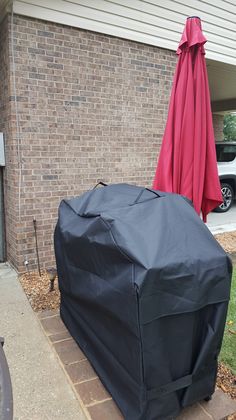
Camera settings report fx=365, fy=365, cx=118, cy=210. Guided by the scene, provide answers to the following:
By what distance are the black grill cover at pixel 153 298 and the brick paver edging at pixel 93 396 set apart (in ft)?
0.28

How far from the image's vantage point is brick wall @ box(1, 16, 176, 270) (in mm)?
4125

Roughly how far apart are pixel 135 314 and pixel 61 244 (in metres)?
1.04

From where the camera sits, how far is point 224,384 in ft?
7.91

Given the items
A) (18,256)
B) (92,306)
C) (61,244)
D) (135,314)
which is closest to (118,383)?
(92,306)

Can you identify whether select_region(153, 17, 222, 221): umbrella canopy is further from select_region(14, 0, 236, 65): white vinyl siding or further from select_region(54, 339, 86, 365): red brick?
select_region(14, 0, 236, 65): white vinyl siding

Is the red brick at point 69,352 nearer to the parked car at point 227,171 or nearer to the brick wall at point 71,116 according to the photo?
the brick wall at point 71,116

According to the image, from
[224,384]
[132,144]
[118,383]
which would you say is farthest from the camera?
[132,144]

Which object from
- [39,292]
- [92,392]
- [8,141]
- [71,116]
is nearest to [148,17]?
[71,116]

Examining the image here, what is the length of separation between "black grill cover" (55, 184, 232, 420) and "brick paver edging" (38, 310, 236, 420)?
0.08 m

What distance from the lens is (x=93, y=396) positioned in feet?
7.40

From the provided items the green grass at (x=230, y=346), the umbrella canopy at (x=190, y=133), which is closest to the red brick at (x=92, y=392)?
the green grass at (x=230, y=346)

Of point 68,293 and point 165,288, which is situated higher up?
point 165,288

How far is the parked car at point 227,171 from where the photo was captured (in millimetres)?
8758

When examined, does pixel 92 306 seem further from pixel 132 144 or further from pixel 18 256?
pixel 132 144
